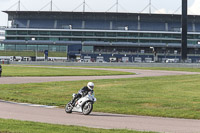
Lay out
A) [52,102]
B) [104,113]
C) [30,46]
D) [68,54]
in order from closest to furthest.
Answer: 1. [104,113]
2. [52,102]
3. [68,54]
4. [30,46]

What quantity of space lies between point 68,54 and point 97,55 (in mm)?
11616

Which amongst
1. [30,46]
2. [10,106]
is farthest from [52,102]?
[30,46]

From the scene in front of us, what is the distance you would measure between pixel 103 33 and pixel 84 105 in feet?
493

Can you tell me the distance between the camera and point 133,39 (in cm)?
16875

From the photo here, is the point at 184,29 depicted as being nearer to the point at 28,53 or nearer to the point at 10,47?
the point at 28,53

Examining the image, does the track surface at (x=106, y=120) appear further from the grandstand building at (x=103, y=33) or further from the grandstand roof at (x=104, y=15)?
the grandstand roof at (x=104, y=15)

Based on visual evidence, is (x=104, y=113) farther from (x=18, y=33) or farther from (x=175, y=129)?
(x=18, y=33)

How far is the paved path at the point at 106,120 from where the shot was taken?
15.1m

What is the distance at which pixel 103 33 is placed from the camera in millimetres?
168250

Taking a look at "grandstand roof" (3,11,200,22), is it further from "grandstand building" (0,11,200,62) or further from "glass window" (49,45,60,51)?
"glass window" (49,45,60,51)

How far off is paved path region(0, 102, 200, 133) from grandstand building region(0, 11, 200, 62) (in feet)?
472

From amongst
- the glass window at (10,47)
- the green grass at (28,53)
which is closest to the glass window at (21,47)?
the glass window at (10,47)

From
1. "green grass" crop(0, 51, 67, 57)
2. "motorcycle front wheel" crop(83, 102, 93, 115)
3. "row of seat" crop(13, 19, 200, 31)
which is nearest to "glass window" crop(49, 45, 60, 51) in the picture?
"green grass" crop(0, 51, 67, 57)

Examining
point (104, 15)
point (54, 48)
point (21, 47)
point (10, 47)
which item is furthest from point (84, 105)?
point (10, 47)
